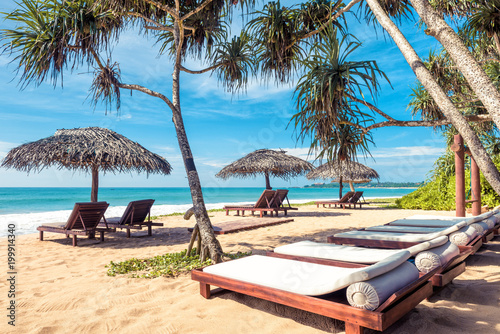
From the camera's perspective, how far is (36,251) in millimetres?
5125

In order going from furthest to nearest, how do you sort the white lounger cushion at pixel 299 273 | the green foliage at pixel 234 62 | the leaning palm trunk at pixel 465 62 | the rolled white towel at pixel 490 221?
the green foliage at pixel 234 62
the rolled white towel at pixel 490 221
the white lounger cushion at pixel 299 273
the leaning palm trunk at pixel 465 62

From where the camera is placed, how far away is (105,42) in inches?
191

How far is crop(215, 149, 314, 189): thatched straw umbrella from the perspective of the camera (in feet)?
40.7

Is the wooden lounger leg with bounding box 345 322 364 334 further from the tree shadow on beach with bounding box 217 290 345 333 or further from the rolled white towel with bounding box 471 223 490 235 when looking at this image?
the rolled white towel with bounding box 471 223 490 235

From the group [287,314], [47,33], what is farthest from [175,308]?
[47,33]

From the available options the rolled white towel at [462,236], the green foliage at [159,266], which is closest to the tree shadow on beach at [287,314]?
the green foliage at [159,266]

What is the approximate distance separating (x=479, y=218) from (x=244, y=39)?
176 inches

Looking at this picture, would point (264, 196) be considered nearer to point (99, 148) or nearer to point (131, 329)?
point (99, 148)

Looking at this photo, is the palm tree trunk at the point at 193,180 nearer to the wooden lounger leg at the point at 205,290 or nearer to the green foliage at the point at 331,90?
the wooden lounger leg at the point at 205,290

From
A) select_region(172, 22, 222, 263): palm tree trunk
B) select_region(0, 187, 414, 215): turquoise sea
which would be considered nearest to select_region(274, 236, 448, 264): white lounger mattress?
select_region(172, 22, 222, 263): palm tree trunk

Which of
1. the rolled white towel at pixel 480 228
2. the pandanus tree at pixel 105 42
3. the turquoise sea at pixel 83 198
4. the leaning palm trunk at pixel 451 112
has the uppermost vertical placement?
the pandanus tree at pixel 105 42

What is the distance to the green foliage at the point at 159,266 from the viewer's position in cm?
350

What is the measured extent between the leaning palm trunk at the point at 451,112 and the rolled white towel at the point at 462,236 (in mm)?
1573

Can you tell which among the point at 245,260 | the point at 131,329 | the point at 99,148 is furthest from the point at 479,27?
the point at 99,148
